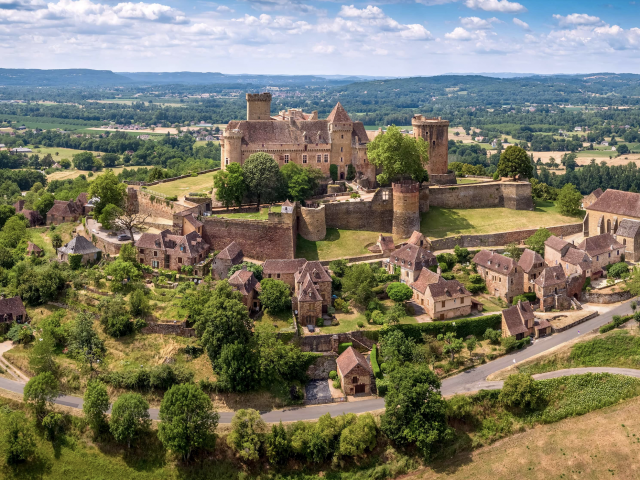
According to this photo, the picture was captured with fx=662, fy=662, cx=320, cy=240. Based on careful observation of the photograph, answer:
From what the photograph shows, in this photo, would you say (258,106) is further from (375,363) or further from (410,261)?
(375,363)

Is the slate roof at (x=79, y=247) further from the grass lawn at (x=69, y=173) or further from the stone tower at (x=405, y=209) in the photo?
the grass lawn at (x=69, y=173)

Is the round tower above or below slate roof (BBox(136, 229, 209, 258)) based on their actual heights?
above

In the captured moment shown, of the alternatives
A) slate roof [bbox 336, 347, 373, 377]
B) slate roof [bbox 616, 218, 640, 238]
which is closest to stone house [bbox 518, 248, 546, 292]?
slate roof [bbox 616, 218, 640, 238]

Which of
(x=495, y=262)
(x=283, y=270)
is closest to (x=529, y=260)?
(x=495, y=262)

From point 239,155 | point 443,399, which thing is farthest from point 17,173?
point 443,399

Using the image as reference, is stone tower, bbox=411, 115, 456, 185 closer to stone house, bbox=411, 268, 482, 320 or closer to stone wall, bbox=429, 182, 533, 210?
stone wall, bbox=429, 182, 533, 210

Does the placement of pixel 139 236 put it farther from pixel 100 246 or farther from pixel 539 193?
pixel 539 193

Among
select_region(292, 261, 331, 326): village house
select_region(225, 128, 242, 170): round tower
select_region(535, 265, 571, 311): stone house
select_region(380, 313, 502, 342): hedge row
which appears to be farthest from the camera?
select_region(225, 128, 242, 170): round tower

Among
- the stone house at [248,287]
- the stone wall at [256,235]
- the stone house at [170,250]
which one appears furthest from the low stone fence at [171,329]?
the stone wall at [256,235]
